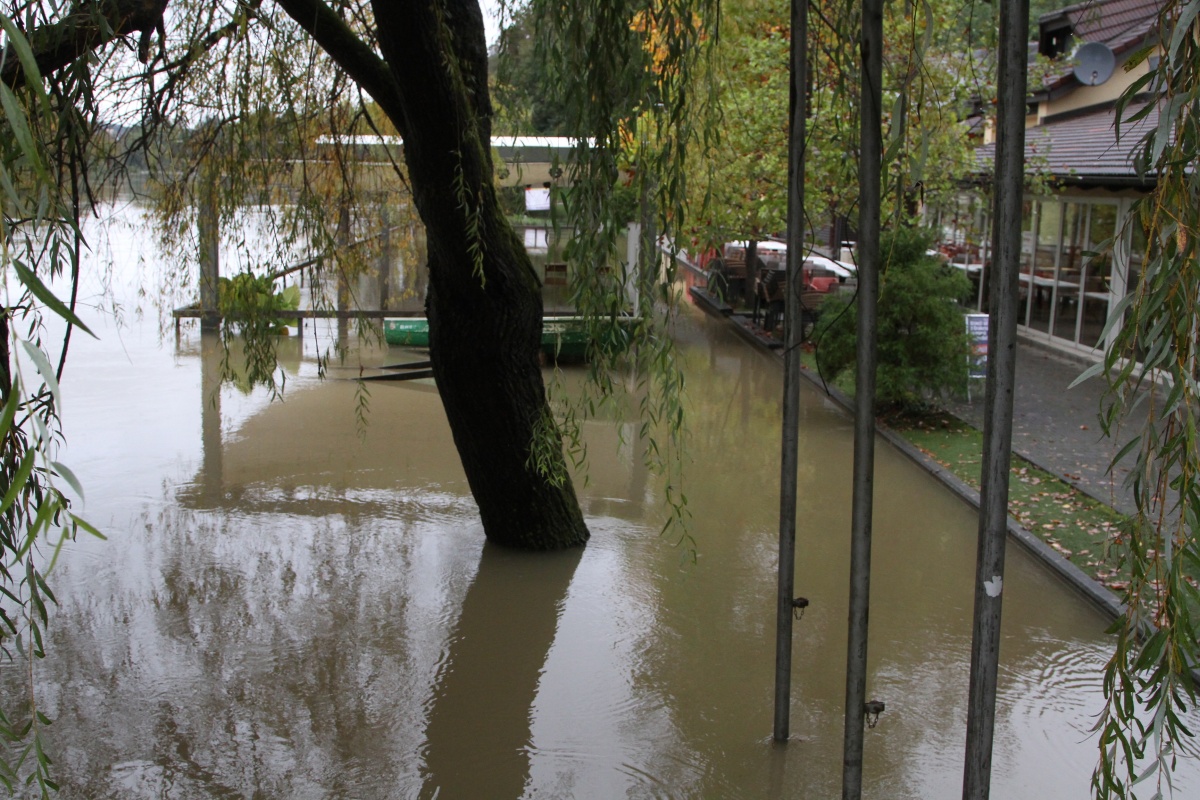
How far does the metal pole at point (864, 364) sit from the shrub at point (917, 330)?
25.8 feet

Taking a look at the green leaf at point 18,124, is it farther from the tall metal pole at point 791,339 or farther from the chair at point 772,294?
the chair at point 772,294

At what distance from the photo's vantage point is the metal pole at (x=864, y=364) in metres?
3.53

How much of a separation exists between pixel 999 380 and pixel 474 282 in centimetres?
450

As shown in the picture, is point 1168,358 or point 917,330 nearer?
point 1168,358

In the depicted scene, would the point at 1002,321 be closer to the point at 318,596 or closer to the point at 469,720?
the point at 469,720

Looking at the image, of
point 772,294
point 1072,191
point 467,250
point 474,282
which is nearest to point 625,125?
point 467,250

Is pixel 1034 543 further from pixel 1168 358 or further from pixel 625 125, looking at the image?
pixel 1168 358

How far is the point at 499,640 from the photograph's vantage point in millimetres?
6812

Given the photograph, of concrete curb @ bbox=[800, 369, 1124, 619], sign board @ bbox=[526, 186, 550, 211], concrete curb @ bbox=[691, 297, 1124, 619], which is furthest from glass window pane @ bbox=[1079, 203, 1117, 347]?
sign board @ bbox=[526, 186, 550, 211]

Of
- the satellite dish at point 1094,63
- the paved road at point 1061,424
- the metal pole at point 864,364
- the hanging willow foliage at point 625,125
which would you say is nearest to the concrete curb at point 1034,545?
the paved road at point 1061,424

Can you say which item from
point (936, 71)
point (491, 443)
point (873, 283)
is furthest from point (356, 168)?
point (936, 71)

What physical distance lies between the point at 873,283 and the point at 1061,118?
18385 millimetres

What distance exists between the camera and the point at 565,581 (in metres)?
7.72

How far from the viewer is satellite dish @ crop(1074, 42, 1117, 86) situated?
696 inches
